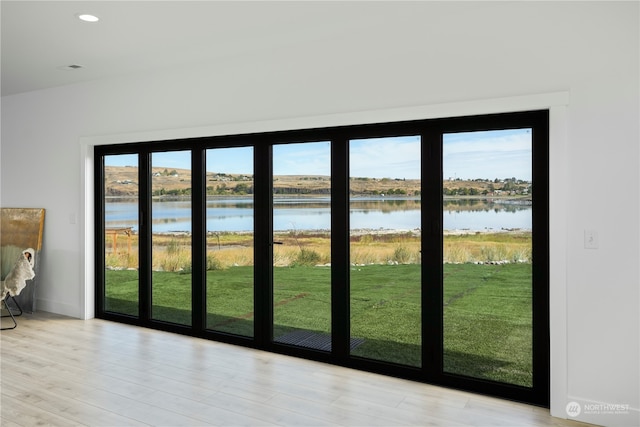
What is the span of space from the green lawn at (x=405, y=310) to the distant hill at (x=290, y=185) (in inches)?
22.2

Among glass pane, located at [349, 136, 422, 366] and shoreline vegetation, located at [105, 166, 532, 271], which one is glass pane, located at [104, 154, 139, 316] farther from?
glass pane, located at [349, 136, 422, 366]

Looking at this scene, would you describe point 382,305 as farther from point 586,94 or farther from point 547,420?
point 586,94

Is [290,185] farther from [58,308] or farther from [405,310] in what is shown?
[58,308]

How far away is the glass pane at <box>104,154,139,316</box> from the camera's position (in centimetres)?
535

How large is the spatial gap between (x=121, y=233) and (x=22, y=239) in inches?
60.4

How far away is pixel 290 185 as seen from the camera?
4.31 metres

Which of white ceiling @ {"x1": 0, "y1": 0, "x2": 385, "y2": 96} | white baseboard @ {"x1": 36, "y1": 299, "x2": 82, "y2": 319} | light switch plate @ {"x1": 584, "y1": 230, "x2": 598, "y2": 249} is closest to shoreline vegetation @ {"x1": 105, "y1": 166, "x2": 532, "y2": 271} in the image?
light switch plate @ {"x1": 584, "y1": 230, "x2": 598, "y2": 249}

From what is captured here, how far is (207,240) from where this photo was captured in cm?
483

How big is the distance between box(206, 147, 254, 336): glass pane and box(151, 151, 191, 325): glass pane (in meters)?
0.30

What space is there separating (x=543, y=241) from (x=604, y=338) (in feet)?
2.28

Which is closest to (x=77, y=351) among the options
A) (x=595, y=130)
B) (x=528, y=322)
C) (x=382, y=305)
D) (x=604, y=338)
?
(x=382, y=305)

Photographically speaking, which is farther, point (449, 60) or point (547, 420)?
point (449, 60)

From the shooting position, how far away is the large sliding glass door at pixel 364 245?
340 cm

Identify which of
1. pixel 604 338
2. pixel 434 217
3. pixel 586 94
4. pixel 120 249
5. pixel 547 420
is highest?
pixel 586 94
